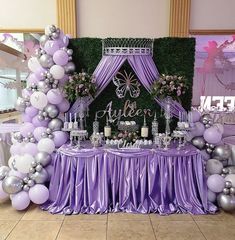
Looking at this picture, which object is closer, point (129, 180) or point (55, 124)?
point (129, 180)

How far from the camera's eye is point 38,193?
2.94 meters

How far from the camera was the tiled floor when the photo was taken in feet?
8.43

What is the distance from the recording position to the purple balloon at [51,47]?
3309mm

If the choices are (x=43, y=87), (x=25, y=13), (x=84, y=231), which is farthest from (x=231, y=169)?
(x=25, y=13)

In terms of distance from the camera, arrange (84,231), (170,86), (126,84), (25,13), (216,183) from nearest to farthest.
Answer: (84,231), (216,183), (170,86), (126,84), (25,13)

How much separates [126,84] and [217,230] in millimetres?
2119

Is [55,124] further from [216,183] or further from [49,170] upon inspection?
[216,183]

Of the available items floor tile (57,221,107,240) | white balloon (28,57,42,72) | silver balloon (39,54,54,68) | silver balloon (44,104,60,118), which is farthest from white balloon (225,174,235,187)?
white balloon (28,57,42,72)

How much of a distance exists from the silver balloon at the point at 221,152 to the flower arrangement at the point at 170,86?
0.89 metres

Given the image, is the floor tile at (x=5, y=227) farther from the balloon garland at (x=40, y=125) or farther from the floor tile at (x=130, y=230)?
the floor tile at (x=130, y=230)

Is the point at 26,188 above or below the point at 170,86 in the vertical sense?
below

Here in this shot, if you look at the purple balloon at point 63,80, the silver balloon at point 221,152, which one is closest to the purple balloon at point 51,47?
the purple balloon at point 63,80

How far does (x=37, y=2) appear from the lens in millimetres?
4645

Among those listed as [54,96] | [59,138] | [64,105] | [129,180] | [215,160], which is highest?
[54,96]
